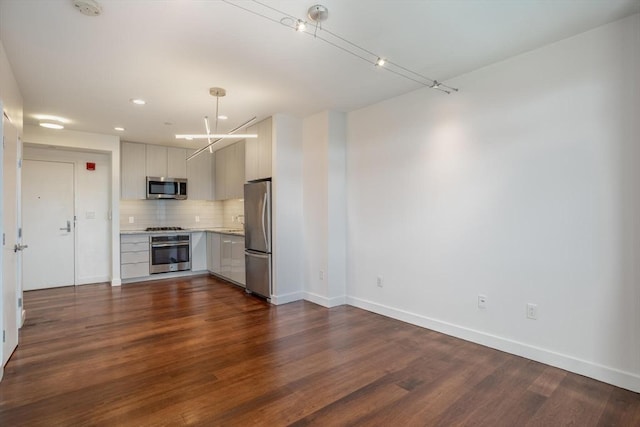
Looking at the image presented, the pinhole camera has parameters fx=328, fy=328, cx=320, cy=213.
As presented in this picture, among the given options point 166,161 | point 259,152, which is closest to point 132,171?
point 166,161

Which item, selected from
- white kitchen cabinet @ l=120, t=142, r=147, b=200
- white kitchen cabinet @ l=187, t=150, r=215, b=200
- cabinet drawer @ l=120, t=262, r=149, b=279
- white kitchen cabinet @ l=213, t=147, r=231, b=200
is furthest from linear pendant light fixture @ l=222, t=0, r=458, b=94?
cabinet drawer @ l=120, t=262, r=149, b=279

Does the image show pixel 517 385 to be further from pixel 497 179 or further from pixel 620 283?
pixel 497 179

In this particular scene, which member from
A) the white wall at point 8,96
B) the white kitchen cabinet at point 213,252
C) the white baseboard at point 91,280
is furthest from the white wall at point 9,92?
the white kitchen cabinet at point 213,252

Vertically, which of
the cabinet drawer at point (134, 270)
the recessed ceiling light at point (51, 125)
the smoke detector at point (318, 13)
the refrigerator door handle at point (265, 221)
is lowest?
the cabinet drawer at point (134, 270)

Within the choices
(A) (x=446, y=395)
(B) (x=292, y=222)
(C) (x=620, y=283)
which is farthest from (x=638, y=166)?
(B) (x=292, y=222)

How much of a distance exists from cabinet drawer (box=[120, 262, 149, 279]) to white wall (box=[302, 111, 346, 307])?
10.7 ft

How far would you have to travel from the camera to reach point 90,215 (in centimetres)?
575

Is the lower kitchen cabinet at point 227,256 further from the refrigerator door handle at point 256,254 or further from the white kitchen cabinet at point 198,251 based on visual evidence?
the refrigerator door handle at point 256,254

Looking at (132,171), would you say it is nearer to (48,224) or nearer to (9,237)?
(48,224)

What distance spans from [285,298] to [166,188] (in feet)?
11.2

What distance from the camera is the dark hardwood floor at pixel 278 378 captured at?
2037mm

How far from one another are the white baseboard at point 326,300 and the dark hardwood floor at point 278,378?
441mm

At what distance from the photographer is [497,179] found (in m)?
2.98

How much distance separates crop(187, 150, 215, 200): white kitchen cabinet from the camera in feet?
21.8
